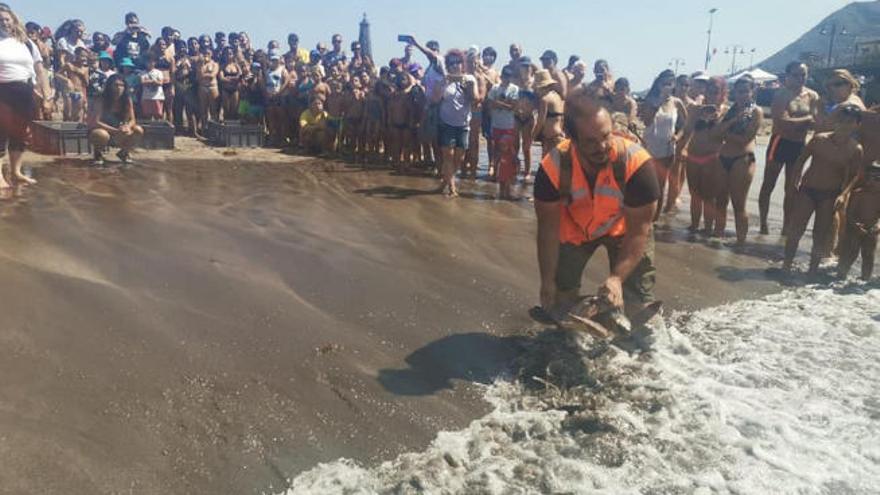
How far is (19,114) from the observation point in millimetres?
6945

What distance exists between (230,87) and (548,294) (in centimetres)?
1113

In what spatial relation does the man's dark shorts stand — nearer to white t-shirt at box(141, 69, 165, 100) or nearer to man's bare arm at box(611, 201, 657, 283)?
man's bare arm at box(611, 201, 657, 283)

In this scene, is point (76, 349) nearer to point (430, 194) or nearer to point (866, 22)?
point (430, 194)

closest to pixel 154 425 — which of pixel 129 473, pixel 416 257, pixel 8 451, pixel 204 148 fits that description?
pixel 129 473

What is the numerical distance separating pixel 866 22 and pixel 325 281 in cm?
11934

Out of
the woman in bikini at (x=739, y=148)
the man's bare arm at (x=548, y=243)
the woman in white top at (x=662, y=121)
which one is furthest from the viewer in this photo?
the woman in white top at (x=662, y=121)

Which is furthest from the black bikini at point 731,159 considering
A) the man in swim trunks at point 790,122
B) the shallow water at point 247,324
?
the shallow water at point 247,324

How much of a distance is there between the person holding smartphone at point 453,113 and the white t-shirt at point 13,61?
477 cm

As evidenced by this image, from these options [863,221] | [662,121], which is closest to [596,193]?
[863,221]

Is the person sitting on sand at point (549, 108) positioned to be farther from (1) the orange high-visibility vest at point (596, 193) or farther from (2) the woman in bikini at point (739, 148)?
(1) the orange high-visibility vest at point (596, 193)

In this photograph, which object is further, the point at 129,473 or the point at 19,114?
the point at 19,114

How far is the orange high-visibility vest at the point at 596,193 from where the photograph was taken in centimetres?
389

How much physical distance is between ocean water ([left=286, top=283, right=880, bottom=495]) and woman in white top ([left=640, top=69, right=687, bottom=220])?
137 inches

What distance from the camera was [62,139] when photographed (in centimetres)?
984
